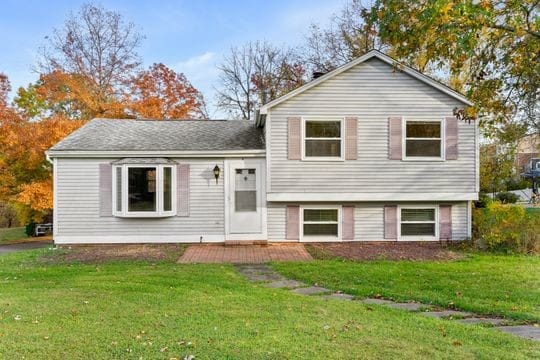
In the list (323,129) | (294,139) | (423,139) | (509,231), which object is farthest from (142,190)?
(509,231)

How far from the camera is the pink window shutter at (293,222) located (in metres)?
12.3

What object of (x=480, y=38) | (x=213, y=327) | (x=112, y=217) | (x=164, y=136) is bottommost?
(x=213, y=327)

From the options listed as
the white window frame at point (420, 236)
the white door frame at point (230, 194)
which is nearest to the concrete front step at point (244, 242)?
the white door frame at point (230, 194)

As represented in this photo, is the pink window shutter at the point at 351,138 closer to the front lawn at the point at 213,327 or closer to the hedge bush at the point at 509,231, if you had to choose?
the hedge bush at the point at 509,231

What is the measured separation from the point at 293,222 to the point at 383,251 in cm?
281

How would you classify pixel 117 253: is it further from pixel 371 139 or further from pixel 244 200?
pixel 371 139

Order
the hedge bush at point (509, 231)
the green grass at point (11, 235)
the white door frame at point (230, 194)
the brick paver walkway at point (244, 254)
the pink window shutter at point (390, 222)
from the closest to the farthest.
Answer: the brick paver walkway at point (244, 254) < the hedge bush at point (509, 231) < the white door frame at point (230, 194) < the pink window shutter at point (390, 222) < the green grass at point (11, 235)

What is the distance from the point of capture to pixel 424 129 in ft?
40.3

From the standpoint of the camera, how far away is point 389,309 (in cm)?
546

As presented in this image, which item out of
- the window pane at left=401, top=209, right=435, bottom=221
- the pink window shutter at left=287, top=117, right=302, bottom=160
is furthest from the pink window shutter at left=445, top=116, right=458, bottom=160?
the pink window shutter at left=287, top=117, right=302, bottom=160

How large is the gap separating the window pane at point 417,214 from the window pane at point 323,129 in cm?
321

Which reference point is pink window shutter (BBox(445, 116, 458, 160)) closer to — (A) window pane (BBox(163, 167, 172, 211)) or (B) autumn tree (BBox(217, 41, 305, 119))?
(A) window pane (BBox(163, 167, 172, 211))

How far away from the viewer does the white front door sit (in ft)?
40.2

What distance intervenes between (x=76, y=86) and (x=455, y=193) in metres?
18.9
